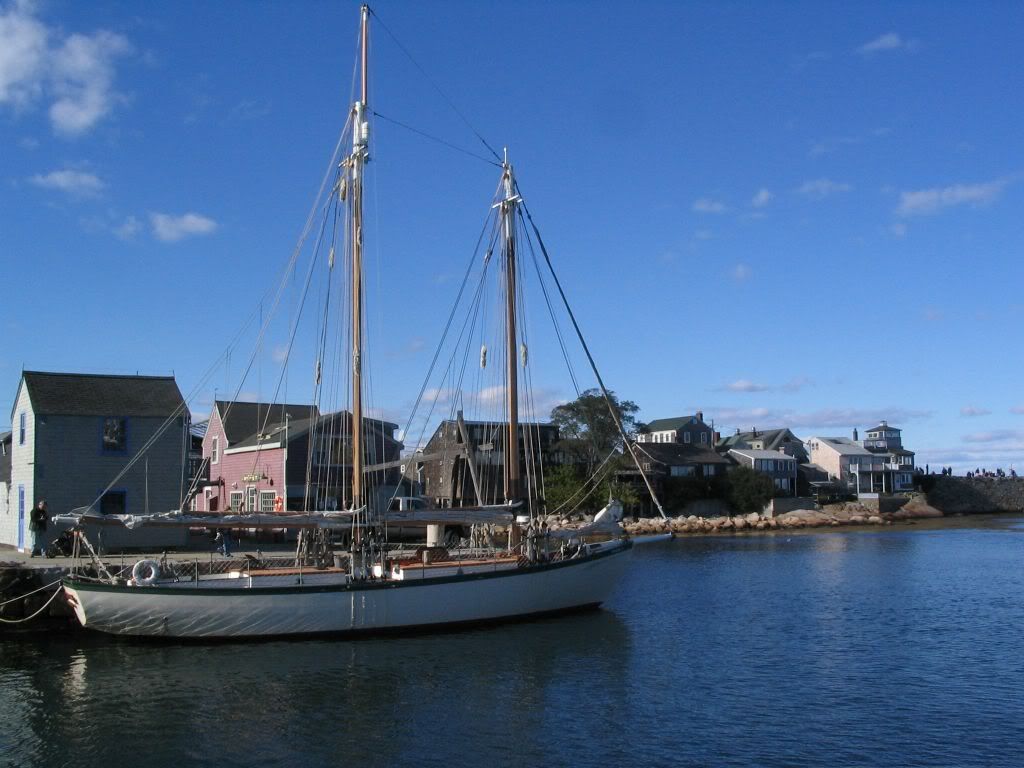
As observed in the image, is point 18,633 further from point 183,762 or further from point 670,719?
point 670,719

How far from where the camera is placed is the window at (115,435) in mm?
43031

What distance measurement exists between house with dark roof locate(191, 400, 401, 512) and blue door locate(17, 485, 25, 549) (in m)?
10.8

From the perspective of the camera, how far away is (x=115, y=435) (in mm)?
43188

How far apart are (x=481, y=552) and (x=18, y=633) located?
16258mm

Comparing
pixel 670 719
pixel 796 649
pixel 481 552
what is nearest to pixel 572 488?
pixel 481 552

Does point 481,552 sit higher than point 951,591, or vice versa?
point 481,552

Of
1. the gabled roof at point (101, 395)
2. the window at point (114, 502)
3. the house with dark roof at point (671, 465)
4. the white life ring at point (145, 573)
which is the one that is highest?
the gabled roof at point (101, 395)

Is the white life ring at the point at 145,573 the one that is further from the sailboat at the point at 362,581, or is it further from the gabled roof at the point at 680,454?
the gabled roof at the point at 680,454

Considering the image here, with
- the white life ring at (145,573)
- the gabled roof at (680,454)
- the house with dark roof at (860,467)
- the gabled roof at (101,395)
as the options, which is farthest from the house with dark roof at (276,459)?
the house with dark roof at (860,467)

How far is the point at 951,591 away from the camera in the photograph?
144 ft

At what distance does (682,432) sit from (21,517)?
93918mm

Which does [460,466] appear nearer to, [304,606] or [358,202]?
[358,202]

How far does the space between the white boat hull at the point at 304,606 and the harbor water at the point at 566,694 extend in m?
0.64

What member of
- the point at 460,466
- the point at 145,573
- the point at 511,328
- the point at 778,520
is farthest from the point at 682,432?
the point at 145,573
